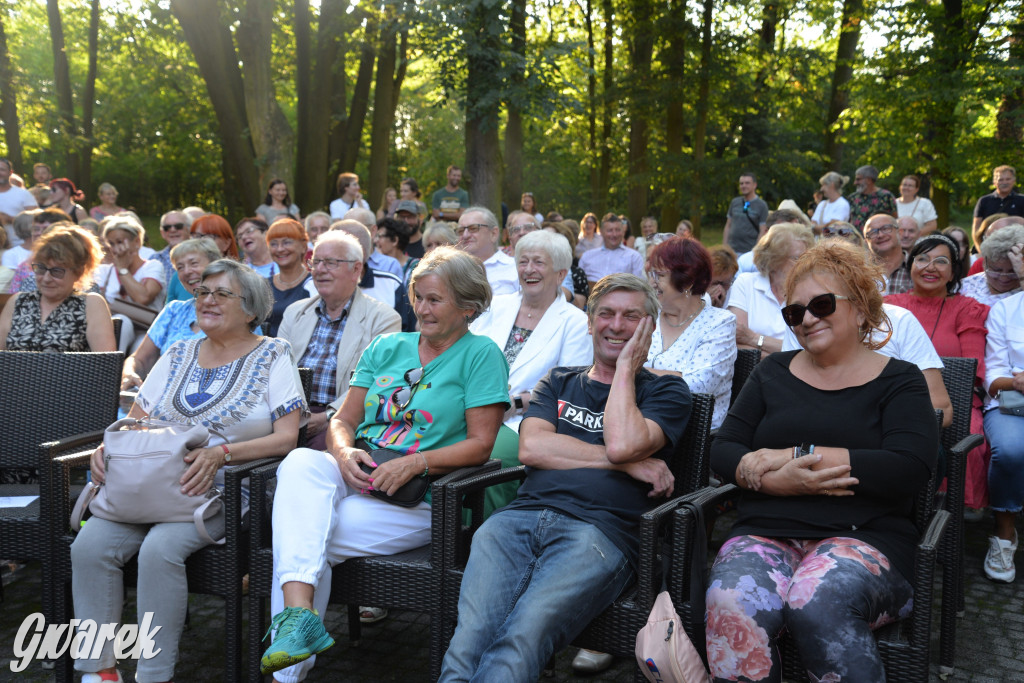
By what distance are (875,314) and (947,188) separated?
1148 cm

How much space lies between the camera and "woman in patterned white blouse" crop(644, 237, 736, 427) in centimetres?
402

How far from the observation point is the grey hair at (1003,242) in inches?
189

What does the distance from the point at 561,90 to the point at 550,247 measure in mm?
6365

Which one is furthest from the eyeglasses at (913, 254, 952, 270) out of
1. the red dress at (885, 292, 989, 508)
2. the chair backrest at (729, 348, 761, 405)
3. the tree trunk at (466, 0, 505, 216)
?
the tree trunk at (466, 0, 505, 216)

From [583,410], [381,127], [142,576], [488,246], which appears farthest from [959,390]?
[381,127]

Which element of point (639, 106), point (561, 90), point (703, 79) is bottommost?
point (561, 90)

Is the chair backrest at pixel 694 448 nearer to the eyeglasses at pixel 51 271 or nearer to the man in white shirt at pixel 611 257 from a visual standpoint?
the eyeglasses at pixel 51 271

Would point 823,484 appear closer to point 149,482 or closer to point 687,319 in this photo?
point 687,319

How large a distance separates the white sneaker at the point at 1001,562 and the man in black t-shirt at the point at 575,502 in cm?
213

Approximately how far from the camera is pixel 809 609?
2.46 metres

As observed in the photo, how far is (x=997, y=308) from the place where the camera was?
4.49 m

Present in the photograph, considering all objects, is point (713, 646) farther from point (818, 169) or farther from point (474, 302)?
point (818, 169)

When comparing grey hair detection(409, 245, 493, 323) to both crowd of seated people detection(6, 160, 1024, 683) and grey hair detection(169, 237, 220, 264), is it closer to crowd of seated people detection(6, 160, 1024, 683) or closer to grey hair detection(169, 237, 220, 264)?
crowd of seated people detection(6, 160, 1024, 683)

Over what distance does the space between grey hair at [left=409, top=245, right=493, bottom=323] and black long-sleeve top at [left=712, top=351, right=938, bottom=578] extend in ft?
3.75
